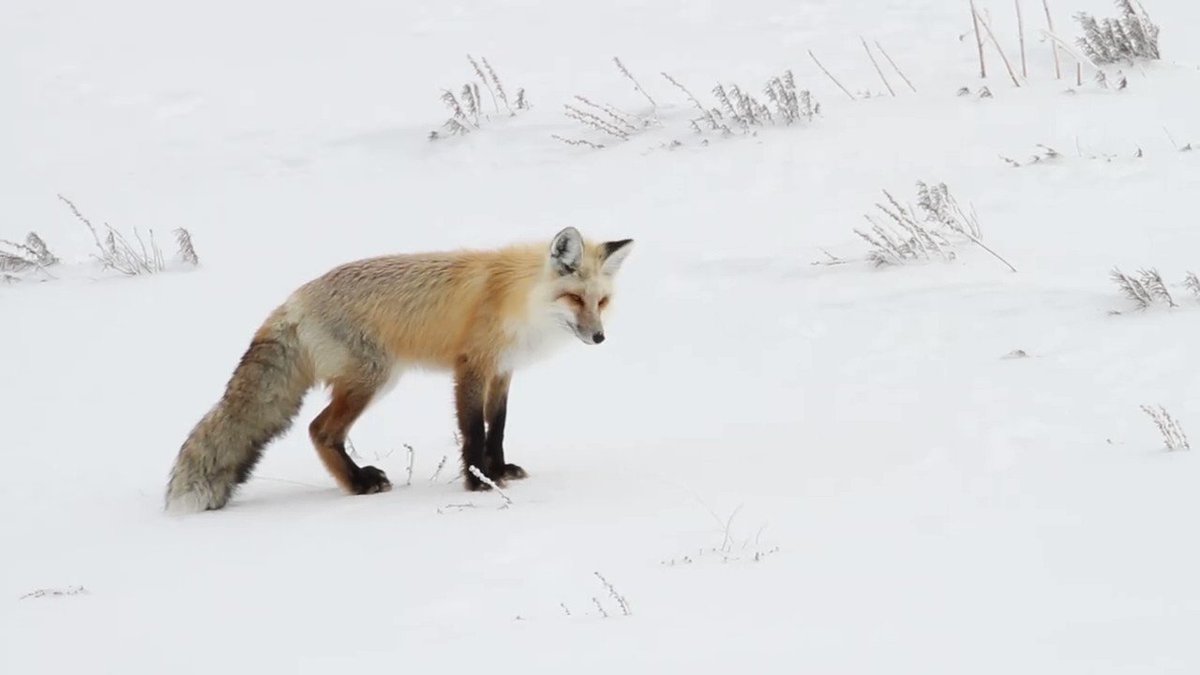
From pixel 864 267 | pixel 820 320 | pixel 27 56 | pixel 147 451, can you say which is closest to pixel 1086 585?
pixel 820 320

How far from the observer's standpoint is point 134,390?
7891mm

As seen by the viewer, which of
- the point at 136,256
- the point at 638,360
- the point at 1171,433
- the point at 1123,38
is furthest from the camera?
the point at 1123,38

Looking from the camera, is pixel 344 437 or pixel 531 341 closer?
pixel 531 341

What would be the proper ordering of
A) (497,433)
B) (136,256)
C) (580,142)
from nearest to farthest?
(497,433) → (136,256) → (580,142)

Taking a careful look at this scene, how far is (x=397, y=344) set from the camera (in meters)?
6.30

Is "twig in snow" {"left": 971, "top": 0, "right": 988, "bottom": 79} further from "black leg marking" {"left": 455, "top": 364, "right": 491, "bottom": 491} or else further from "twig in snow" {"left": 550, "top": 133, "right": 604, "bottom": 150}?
"black leg marking" {"left": 455, "top": 364, "right": 491, "bottom": 491}

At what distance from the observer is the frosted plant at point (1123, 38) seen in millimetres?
9859

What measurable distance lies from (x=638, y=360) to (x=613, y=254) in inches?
67.9

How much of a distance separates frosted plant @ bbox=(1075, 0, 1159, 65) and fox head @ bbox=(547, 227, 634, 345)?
5439 mm

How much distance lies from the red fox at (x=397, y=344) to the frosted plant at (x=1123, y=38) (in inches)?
214

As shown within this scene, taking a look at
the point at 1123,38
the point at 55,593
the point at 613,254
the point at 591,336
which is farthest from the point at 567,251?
the point at 1123,38

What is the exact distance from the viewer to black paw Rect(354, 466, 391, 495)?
613 cm

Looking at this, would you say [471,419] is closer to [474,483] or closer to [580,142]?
[474,483]

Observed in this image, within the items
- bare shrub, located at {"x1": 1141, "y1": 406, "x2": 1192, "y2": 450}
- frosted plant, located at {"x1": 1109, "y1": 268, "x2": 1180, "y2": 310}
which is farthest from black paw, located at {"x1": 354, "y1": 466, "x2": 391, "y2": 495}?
frosted plant, located at {"x1": 1109, "y1": 268, "x2": 1180, "y2": 310}
